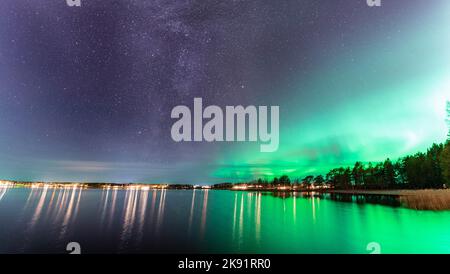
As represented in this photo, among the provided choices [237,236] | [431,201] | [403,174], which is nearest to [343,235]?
[237,236]

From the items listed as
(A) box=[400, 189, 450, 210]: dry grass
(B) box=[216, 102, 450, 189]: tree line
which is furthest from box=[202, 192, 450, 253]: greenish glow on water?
(B) box=[216, 102, 450, 189]: tree line

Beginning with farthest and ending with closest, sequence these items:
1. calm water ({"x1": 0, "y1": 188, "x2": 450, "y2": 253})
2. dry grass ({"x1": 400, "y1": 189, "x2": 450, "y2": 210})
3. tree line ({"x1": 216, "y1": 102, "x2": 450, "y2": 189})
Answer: tree line ({"x1": 216, "y1": 102, "x2": 450, "y2": 189})
dry grass ({"x1": 400, "y1": 189, "x2": 450, "y2": 210})
calm water ({"x1": 0, "y1": 188, "x2": 450, "y2": 253})

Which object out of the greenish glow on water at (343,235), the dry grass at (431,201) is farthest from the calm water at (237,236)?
the dry grass at (431,201)

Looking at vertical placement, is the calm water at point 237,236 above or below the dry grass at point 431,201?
below

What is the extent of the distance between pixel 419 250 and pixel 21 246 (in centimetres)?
3649

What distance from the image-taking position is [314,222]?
38344 millimetres

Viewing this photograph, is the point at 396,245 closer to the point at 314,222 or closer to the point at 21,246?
the point at 314,222

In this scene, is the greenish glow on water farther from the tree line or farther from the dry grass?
the tree line

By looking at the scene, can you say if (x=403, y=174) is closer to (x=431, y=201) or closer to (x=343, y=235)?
(x=431, y=201)

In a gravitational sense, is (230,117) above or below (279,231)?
above

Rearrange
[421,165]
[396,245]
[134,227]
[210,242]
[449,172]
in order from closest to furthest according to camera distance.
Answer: [396,245] < [210,242] < [134,227] < [449,172] < [421,165]

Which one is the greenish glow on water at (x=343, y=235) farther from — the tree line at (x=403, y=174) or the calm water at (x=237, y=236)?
the tree line at (x=403, y=174)
